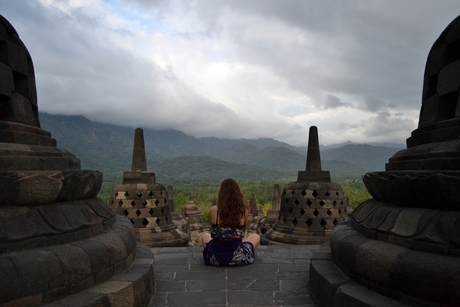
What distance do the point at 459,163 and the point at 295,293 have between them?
2015 mm

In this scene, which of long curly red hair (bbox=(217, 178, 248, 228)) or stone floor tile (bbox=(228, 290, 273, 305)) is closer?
stone floor tile (bbox=(228, 290, 273, 305))

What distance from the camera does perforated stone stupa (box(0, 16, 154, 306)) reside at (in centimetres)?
221

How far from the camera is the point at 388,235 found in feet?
8.40

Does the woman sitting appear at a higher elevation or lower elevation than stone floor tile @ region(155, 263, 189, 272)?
higher

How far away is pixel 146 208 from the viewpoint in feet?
23.8

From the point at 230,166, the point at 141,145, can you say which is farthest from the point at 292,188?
the point at 230,166

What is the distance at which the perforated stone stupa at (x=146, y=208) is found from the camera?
7.14 m

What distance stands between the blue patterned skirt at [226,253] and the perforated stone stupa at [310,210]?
9.33 ft

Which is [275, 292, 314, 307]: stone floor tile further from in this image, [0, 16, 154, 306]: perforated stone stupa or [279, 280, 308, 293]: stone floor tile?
[0, 16, 154, 306]: perforated stone stupa

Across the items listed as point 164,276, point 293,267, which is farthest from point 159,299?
point 293,267

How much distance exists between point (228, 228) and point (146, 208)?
3.73m

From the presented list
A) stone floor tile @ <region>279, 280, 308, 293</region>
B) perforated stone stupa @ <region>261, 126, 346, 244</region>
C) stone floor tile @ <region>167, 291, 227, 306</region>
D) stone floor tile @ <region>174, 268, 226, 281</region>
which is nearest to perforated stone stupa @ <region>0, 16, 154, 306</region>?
stone floor tile @ <region>167, 291, 227, 306</region>

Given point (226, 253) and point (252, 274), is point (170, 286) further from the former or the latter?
point (252, 274)

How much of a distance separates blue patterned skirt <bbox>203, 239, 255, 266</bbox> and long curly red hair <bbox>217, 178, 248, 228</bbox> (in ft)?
0.84
